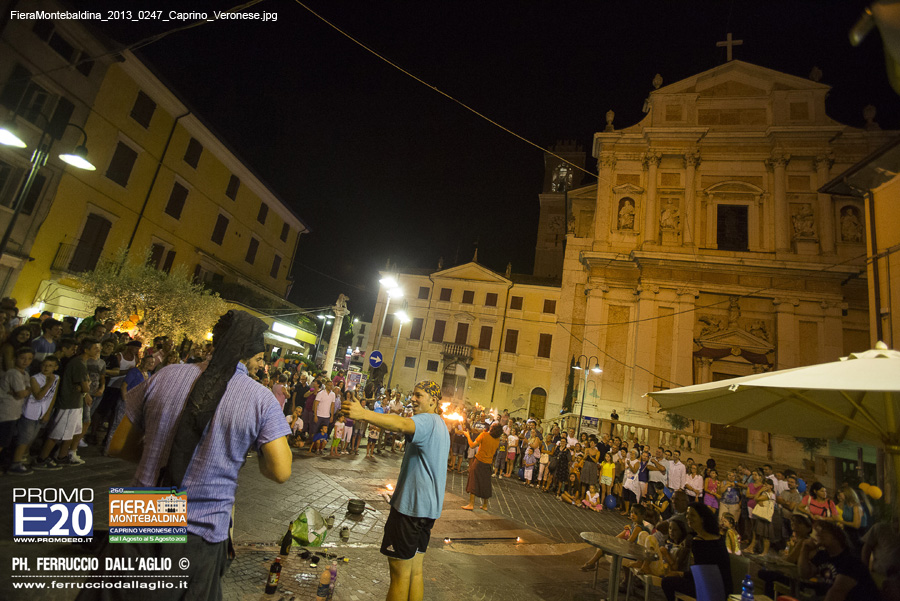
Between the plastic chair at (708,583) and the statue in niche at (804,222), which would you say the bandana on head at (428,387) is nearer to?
the plastic chair at (708,583)

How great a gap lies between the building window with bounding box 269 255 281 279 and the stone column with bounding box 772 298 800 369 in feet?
97.5

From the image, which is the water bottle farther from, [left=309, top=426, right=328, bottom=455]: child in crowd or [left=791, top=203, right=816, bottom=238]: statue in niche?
[left=791, top=203, right=816, bottom=238]: statue in niche

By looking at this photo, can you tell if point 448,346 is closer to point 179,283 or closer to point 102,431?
point 179,283

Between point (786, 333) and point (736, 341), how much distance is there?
1932mm

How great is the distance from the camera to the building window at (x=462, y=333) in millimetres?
34125

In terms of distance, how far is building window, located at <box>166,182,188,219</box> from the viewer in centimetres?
1953

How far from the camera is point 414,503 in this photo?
3254mm

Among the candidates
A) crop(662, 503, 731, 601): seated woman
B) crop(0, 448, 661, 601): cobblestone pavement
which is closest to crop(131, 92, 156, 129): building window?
crop(0, 448, 661, 601): cobblestone pavement

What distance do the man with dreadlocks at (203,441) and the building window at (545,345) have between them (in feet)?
105

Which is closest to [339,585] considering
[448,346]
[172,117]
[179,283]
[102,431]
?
[102,431]

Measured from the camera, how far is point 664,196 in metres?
21.0

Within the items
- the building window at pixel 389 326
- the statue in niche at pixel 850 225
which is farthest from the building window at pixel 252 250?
the statue in niche at pixel 850 225

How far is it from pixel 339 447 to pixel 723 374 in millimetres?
17353

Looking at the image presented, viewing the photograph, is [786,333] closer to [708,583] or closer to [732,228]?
[732,228]
